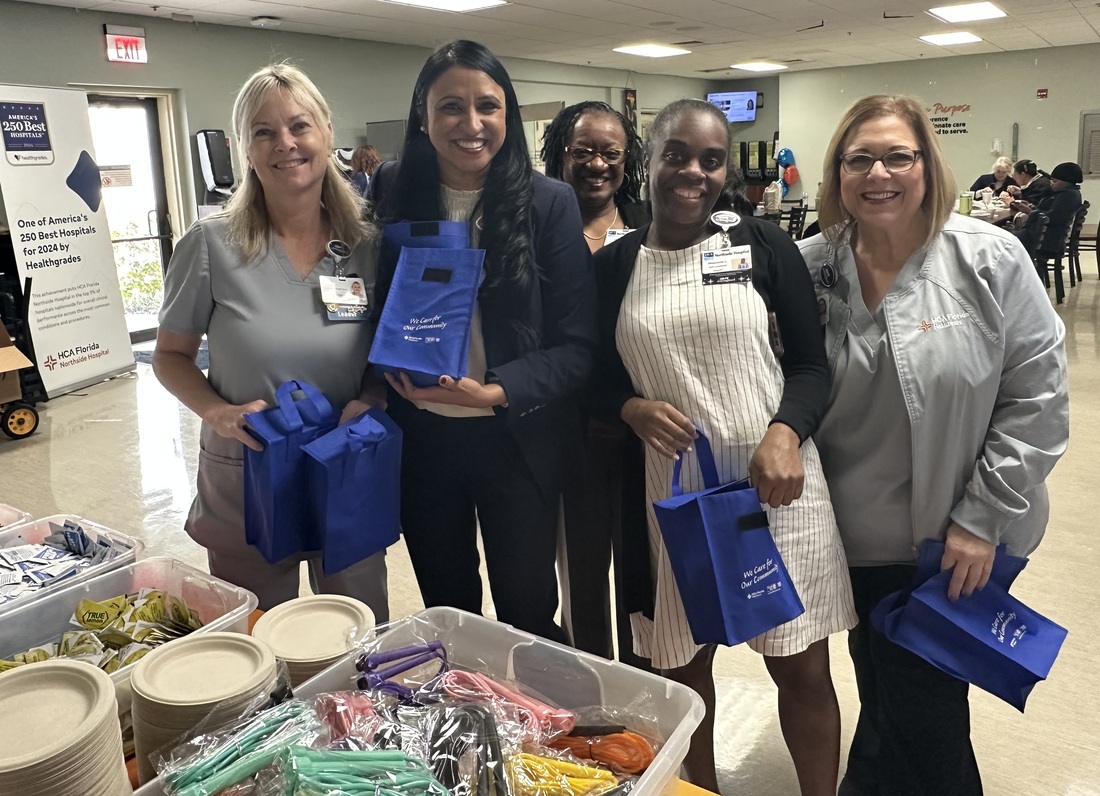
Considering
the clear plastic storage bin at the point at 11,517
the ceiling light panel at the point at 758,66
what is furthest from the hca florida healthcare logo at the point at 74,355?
the ceiling light panel at the point at 758,66

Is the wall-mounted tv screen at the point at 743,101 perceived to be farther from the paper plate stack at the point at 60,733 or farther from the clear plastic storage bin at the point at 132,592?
the paper plate stack at the point at 60,733

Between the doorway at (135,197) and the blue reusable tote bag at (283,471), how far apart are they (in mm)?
7289

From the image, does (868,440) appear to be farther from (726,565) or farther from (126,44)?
(126,44)

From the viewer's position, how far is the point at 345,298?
182 cm

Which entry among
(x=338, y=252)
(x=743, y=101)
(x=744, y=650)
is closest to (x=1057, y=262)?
(x=744, y=650)

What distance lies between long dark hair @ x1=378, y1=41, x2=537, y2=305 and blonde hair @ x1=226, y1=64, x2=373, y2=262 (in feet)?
0.43

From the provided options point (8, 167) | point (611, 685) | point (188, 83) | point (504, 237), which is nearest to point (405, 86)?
point (188, 83)

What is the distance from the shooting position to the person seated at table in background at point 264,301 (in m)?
1.78

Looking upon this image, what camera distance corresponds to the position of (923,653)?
1612 mm

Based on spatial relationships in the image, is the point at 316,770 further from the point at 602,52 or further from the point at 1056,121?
the point at 1056,121

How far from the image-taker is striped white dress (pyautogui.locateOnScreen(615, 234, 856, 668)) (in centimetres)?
167

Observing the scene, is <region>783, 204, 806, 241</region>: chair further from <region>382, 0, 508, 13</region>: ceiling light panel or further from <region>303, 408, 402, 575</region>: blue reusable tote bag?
<region>303, 408, 402, 575</region>: blue reusable tote bag

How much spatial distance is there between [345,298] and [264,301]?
165 mm

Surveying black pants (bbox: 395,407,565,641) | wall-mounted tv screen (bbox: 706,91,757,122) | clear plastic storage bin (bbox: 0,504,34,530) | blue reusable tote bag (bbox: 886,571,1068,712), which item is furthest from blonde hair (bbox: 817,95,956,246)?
wall-mounted tv screen (bbox: 706,91,757,122)
